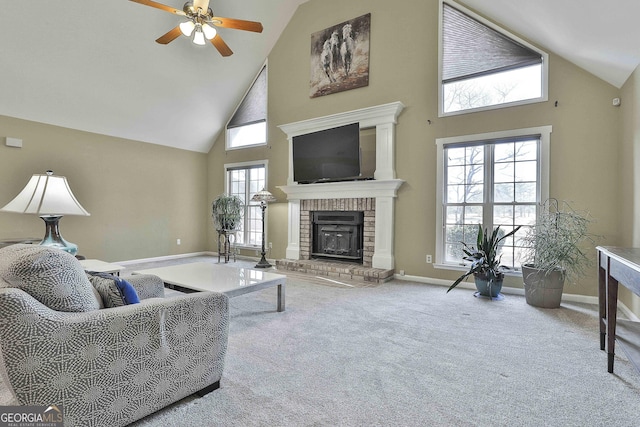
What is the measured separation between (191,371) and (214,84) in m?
5.84

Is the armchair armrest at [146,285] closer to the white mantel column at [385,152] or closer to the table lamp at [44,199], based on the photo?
the table lamp at [44,199]

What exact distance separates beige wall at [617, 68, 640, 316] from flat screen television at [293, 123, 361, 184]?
3.05m

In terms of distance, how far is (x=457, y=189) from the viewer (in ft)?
14.9

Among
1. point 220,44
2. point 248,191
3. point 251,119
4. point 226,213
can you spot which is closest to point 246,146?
point 251,119

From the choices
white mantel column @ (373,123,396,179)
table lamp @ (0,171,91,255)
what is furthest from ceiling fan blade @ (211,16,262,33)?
white mantel column @ (373,123,396,179)

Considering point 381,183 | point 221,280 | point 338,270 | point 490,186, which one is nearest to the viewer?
point 221,280

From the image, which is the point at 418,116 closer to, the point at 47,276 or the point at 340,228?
the point at 340,228

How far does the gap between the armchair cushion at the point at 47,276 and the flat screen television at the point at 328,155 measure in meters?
4.05

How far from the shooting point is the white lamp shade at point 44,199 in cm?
239

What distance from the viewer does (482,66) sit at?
435 cm

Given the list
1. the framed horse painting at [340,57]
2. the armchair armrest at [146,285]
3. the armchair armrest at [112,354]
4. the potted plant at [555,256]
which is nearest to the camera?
the armchair armrest at [112,354]

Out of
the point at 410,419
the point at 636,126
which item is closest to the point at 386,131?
the point at 636,126

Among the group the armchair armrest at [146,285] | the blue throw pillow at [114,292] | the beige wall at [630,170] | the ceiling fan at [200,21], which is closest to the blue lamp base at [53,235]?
the armchair armrest at [146,285]

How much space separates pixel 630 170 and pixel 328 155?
3.68 metres
